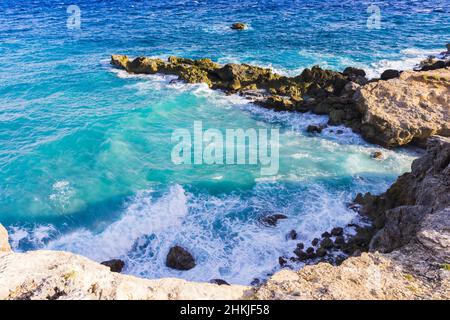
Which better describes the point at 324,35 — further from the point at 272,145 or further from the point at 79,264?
the point at 79,264

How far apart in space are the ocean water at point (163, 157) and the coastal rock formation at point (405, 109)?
3.75 ft

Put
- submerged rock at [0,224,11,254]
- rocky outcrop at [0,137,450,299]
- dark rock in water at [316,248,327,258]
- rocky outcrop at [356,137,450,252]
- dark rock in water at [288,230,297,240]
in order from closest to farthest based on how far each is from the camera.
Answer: rocky outcrop at [0,137,450,299] → submerged rock at [0,224,11,254] → rocky outcrop at [356,137,450,252] → dark rock in water at [316,248,327,258] → dark rock in water at [288,230,297,240]

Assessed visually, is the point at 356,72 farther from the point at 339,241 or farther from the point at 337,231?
the point at 339,241

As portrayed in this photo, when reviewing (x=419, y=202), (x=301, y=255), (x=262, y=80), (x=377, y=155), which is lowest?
(x=301, y=255)

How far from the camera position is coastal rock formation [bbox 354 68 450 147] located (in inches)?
904

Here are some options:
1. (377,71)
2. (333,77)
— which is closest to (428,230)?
(333,77)

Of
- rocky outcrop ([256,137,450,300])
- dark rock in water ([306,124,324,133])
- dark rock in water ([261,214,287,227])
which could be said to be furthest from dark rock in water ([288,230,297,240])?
dark rock in water ([306,124,324,133])

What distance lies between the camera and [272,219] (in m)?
18.7

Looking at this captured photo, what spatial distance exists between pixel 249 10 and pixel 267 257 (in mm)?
55187

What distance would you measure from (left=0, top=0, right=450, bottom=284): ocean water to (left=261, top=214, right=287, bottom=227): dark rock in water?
33 centimetres

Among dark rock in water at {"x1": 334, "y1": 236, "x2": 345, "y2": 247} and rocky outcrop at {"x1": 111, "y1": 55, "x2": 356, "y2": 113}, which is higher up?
rocky outcrop at {"x1": 111, "y1": 55, "x2": 356, "y2": 113}

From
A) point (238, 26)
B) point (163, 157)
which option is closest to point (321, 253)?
point (163, 157)

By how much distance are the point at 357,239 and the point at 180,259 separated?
7.90m

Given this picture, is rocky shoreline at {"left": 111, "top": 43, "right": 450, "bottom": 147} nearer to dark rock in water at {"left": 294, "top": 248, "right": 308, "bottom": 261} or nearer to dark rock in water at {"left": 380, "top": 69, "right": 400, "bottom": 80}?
A: dark rock in water at {"left": 380, "top": 69, "right": 400, "bottom": 80}
